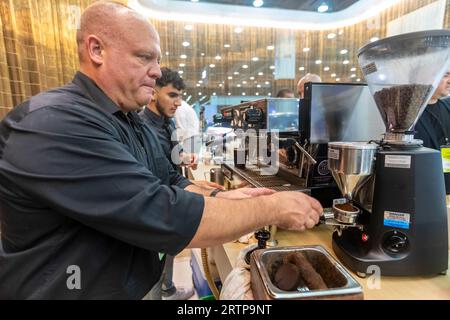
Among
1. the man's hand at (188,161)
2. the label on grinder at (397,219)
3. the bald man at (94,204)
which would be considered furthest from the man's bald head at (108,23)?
the man's hand at (188,161)

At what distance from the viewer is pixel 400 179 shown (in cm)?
64

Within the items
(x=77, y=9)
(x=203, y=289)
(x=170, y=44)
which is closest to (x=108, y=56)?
(x=203, y=289)

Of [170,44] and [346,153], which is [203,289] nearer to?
[346,153]

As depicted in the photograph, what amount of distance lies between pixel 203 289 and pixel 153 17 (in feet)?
9.97

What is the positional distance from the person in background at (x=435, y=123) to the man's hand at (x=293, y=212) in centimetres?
86

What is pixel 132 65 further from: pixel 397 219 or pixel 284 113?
pixel 397 219

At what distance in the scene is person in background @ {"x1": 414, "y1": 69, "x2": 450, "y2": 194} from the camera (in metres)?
1.19

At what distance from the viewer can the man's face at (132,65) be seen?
73 centimetres

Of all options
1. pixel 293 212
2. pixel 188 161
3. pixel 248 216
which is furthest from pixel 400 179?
pixel 188 161

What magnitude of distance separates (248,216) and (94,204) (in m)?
0.32

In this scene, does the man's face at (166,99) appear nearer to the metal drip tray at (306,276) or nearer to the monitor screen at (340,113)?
the monitor screen at (340,113)

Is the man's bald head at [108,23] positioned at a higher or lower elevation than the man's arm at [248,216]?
higher

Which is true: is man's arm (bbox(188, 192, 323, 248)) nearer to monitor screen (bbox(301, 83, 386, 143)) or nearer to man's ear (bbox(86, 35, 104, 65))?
monitor screen (bbox(301, 83, 386, 143))
